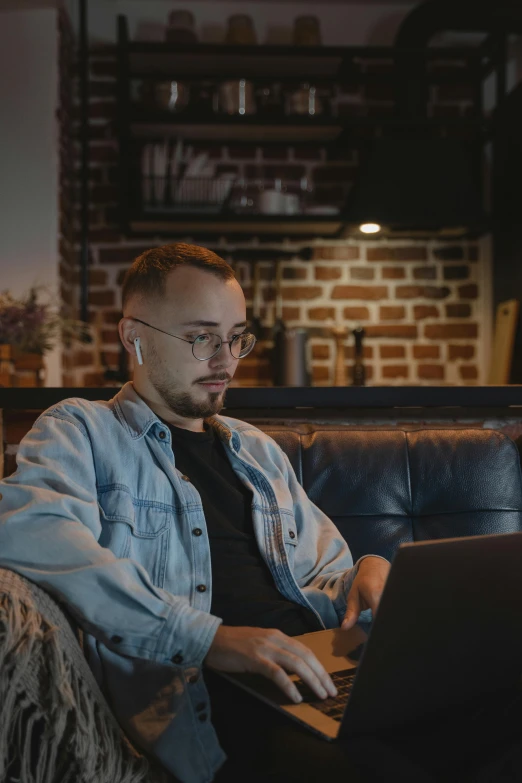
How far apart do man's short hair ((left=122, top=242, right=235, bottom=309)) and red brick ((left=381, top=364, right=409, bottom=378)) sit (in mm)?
2705

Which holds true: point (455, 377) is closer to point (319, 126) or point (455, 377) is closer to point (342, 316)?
point (342, 316)

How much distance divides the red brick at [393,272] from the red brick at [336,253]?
17cm

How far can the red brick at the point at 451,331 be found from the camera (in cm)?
423

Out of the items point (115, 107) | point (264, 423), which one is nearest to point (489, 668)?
point (264, 423)

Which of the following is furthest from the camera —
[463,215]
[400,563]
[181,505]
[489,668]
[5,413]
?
[463,215]

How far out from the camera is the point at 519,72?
4.09 metres

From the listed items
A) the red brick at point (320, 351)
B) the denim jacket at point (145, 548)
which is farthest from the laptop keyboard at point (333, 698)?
the red brick at point (320, 351)

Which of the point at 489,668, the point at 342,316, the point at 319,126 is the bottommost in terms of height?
the point at 489,668

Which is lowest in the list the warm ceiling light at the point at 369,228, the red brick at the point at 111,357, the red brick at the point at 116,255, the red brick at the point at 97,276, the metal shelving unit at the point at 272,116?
the red brick at the point at 111,357

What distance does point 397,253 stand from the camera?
4215 mm

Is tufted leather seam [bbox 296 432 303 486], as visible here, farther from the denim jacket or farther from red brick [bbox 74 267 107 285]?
red brick [bbox 74 267 107 285]

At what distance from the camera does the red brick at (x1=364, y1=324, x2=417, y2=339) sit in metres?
4.19

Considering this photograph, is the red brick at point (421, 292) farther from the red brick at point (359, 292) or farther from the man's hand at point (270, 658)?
the man's hand at point (270, 658)

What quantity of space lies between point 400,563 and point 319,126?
10.9ft
